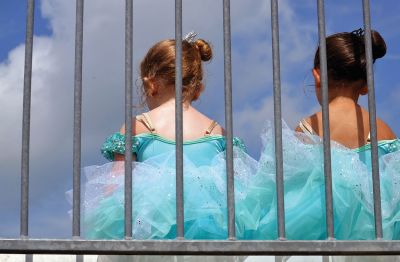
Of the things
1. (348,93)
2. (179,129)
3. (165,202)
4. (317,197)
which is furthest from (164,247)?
(348,93)

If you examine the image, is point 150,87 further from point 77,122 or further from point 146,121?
point 77,122

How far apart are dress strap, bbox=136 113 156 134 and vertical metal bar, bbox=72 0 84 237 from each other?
1.60 m

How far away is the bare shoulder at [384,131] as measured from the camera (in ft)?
14.2

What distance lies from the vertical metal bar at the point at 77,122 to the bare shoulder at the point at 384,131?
204cm

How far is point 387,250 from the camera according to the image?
8.95 feet

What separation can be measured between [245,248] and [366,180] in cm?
92

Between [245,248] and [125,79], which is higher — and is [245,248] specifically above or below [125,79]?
below

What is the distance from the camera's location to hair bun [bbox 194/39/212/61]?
493 cm

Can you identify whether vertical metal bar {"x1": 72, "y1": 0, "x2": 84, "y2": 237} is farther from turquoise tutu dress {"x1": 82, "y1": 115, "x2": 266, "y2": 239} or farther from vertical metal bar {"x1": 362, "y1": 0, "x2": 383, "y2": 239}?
vertical metal bar {"x1": 362, "y1": 0, "x2": 383, "y2": 239}

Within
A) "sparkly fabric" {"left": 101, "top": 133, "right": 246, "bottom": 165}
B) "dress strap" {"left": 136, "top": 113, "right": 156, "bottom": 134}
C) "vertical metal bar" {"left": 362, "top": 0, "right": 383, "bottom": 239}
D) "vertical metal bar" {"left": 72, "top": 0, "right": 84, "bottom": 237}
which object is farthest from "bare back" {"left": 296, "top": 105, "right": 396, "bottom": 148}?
"vertical metal bar" {"left": 72, "top": 0, "right": 84, "bottom": 237}

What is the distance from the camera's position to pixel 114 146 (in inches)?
171

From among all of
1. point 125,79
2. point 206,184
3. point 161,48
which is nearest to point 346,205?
point 206,184

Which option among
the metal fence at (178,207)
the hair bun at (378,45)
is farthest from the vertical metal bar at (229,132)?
the hair bun at (378,45)

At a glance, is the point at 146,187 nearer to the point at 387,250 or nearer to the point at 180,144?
the point at 180,144
